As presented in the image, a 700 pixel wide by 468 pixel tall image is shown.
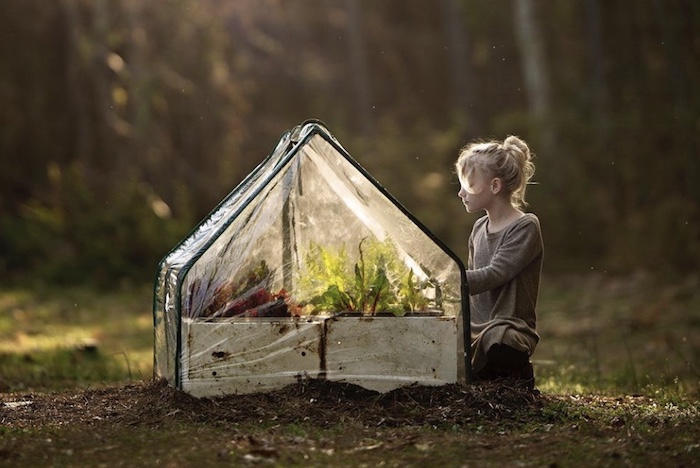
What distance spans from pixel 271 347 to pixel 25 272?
1052 centimetres

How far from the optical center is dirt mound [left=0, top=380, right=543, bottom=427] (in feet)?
14.0

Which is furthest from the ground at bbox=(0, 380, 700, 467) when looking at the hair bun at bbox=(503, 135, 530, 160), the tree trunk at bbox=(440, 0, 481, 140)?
the tree trunk at bbox=(440, 0, 481, 140)

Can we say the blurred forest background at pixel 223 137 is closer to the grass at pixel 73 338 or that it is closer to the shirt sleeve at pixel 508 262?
the grass at pixel 73 338

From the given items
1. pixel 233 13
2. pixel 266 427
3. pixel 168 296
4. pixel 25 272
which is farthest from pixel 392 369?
pixel 233 13

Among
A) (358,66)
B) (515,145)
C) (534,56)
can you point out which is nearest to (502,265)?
(515,145)

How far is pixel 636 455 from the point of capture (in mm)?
3695

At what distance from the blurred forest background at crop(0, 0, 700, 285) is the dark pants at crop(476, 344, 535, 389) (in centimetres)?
650

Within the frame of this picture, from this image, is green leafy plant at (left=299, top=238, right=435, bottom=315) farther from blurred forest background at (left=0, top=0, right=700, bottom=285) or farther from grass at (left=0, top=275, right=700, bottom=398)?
blurred forest background at (left=0, top=0, right=700, bottom=285)

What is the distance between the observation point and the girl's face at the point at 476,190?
4984mm

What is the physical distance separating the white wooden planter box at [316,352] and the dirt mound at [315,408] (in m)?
0.05

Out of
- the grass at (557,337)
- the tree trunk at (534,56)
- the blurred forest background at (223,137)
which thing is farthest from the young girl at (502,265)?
the tree trunk at (534,56)

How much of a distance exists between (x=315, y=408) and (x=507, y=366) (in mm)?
1047

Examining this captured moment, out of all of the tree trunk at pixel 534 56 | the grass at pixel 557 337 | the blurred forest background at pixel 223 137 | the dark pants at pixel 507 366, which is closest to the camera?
the dark pants at pixel 507 366

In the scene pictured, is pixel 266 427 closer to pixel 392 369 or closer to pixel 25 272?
pixel 392 369
